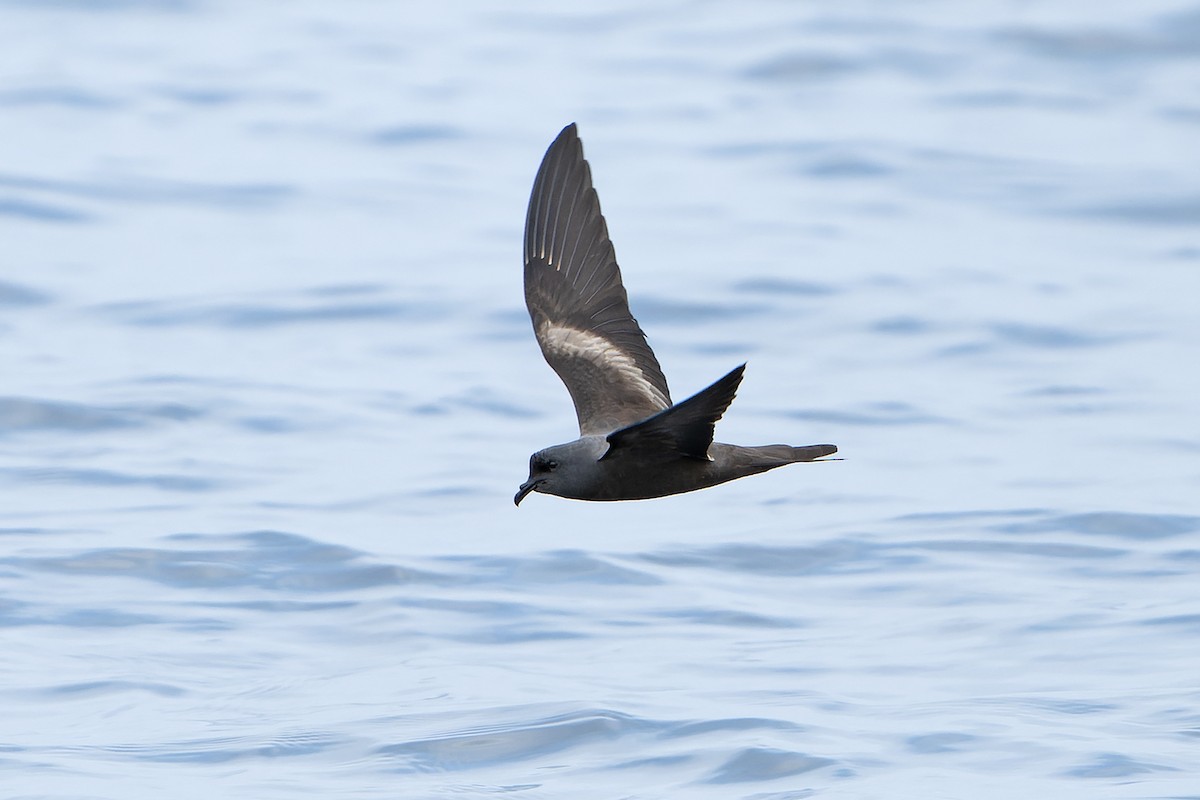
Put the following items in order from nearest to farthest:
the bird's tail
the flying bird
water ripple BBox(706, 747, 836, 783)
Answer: the flying bird → the bird's tail → water ripple BBox(706, 747, 836, 783)

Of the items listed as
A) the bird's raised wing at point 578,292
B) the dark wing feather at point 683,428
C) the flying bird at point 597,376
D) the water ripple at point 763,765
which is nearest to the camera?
the dark wing feather at point 683,428

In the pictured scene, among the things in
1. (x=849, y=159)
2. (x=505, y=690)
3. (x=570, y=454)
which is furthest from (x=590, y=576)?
(x=849, y=159)

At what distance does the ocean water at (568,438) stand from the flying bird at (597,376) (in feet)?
4.48

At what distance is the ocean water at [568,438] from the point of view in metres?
8.88

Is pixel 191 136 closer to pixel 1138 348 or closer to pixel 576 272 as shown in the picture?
pixel 1138 348

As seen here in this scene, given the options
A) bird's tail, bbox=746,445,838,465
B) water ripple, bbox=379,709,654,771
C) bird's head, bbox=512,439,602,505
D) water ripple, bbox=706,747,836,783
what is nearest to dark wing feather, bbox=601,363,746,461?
bird's head, bbox=512,439,602,505

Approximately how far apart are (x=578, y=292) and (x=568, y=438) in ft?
10.9

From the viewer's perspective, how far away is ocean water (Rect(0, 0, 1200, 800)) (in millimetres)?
8883

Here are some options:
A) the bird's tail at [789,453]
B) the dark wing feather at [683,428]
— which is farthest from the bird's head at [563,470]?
the bird's tail at [789,453]

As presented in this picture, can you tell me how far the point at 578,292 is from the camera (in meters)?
9.16

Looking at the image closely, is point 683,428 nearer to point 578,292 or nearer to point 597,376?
point 597,376

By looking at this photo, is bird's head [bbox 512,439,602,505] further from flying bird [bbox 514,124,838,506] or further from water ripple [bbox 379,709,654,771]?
water ripple [bbox 379,709,654,771]

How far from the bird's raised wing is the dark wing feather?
1.27 metres

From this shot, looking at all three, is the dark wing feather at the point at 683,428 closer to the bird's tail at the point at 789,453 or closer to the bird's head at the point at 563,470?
the bird's head at the point at 563,470
